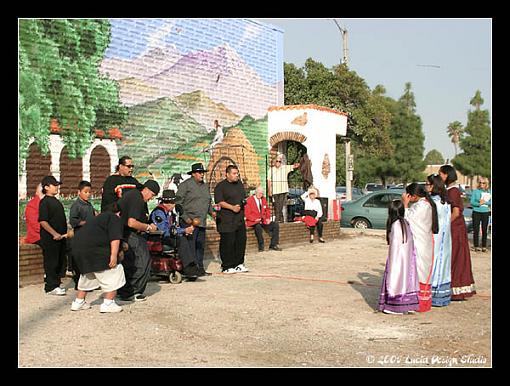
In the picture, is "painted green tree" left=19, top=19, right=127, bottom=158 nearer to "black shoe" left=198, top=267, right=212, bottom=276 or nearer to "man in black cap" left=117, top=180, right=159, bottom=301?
"black shoe" left=198, top=267, right=212, bottom=276

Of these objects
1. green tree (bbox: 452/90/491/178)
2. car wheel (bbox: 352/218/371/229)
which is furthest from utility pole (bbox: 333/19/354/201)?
green tree (bbox: 452/90/491/178)

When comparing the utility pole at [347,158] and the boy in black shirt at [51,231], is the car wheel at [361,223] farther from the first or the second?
the boy in black shirt at [51,231]

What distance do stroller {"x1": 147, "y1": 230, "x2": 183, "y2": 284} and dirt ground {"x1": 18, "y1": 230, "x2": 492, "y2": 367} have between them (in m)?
0.19

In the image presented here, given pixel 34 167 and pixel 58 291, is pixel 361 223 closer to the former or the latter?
pixel 34 167

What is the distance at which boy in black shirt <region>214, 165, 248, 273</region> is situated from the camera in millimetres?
12242

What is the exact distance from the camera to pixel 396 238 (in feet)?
28.9

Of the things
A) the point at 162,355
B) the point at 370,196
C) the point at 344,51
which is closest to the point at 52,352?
the point at 162,355

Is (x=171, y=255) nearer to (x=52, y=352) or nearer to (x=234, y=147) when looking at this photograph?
(x=52, y=352)

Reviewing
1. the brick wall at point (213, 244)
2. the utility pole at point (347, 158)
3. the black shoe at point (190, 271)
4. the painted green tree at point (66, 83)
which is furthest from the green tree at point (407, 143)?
the black shoe at point (190, 271)

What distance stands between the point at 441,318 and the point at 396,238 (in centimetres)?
110

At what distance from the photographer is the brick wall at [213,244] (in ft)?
35.7

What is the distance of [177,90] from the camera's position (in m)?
17.4

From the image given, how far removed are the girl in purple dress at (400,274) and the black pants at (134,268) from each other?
3.12m

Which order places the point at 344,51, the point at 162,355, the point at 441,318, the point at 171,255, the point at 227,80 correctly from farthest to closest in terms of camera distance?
1. the point at 344,51
2. the point at 227,80
3. the point at 171,255
4. the point at 441,318
5. the point at 162,355
